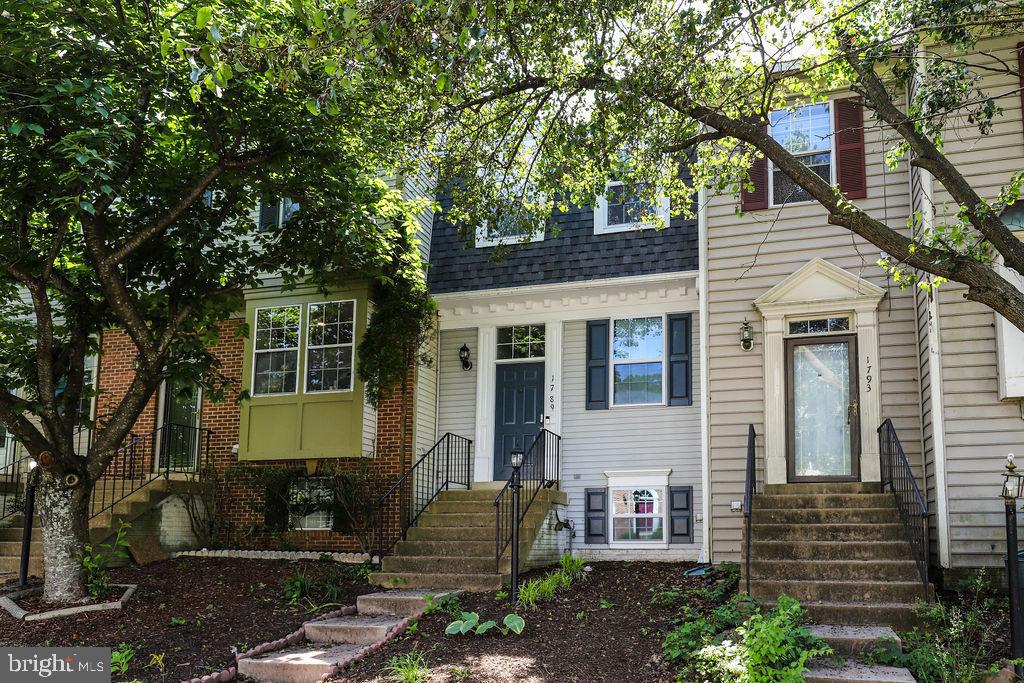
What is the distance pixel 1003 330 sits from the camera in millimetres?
9008

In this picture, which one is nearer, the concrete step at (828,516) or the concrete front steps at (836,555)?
Result: the concrete front steps at (836,555)

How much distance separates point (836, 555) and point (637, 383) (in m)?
3.99

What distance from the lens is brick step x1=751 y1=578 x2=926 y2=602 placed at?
8078mm

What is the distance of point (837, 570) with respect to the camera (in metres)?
8.51

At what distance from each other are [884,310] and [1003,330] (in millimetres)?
1506

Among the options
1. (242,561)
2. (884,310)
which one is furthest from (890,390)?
(242,561)

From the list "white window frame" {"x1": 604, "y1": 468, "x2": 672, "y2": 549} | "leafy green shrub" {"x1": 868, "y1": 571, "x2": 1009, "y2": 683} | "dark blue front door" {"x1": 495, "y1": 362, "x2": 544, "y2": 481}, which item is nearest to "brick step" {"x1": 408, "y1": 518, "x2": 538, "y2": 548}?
"white window frame" {"x1": 604, "y1": 468, "x2": 672, "y2": 549}

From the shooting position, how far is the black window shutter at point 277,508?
41.3 ft

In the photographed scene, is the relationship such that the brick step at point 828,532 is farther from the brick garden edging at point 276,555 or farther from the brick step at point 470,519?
the brick garden edging at point 276,555

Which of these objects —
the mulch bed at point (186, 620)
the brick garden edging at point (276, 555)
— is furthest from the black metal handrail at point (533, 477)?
the brick garden edging at point (276, 555)

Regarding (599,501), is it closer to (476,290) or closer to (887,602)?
(476,290)

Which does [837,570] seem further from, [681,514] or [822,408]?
[681,514]

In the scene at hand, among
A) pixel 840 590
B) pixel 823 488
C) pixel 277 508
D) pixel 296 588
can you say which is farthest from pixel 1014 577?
pixel 277 508

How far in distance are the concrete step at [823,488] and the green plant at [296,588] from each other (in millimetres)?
5170
